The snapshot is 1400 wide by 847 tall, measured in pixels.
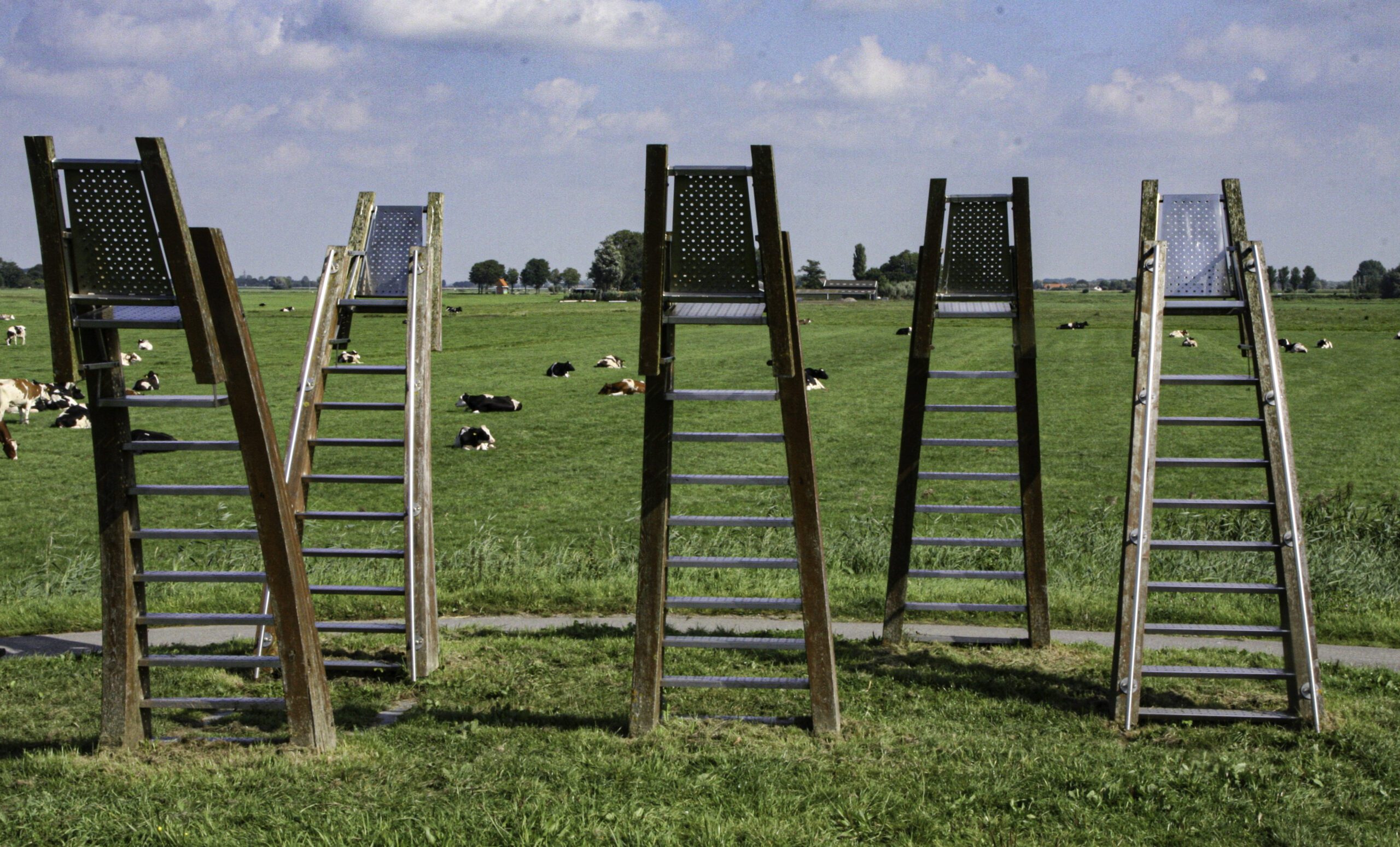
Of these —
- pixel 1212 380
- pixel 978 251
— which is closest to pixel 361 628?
pixel 978 251

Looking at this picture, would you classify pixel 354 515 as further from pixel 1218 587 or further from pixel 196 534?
pixel 1218 587

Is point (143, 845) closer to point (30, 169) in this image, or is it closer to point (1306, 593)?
point (30, 169)

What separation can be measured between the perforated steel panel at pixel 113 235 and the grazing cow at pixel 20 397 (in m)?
24.1

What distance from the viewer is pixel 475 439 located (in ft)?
77.4

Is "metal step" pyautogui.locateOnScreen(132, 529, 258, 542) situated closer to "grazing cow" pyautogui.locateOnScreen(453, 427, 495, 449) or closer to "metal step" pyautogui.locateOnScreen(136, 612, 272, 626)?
"metal step" pyautogui.locateOnScreen(136, 612, 272, 626)

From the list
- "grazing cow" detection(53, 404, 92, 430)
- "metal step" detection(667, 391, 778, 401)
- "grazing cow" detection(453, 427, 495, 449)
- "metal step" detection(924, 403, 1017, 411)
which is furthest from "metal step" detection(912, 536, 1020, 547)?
"grazing cow" detection(53, 404, 92, 430)

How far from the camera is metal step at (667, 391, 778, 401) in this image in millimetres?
5367

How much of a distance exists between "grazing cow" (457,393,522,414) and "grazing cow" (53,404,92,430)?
28.1ft

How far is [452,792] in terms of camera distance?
5.00 meters

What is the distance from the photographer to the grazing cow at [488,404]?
28.8 m

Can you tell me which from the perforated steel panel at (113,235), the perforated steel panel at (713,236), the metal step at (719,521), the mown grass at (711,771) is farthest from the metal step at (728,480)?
the perforated steel panel at (113,235)

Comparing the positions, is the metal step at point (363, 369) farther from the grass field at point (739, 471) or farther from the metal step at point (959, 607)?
the metal step at point (959, 607)

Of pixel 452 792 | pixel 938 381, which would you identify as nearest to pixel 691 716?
pixel 452 792

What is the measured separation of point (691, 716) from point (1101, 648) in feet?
10.8
